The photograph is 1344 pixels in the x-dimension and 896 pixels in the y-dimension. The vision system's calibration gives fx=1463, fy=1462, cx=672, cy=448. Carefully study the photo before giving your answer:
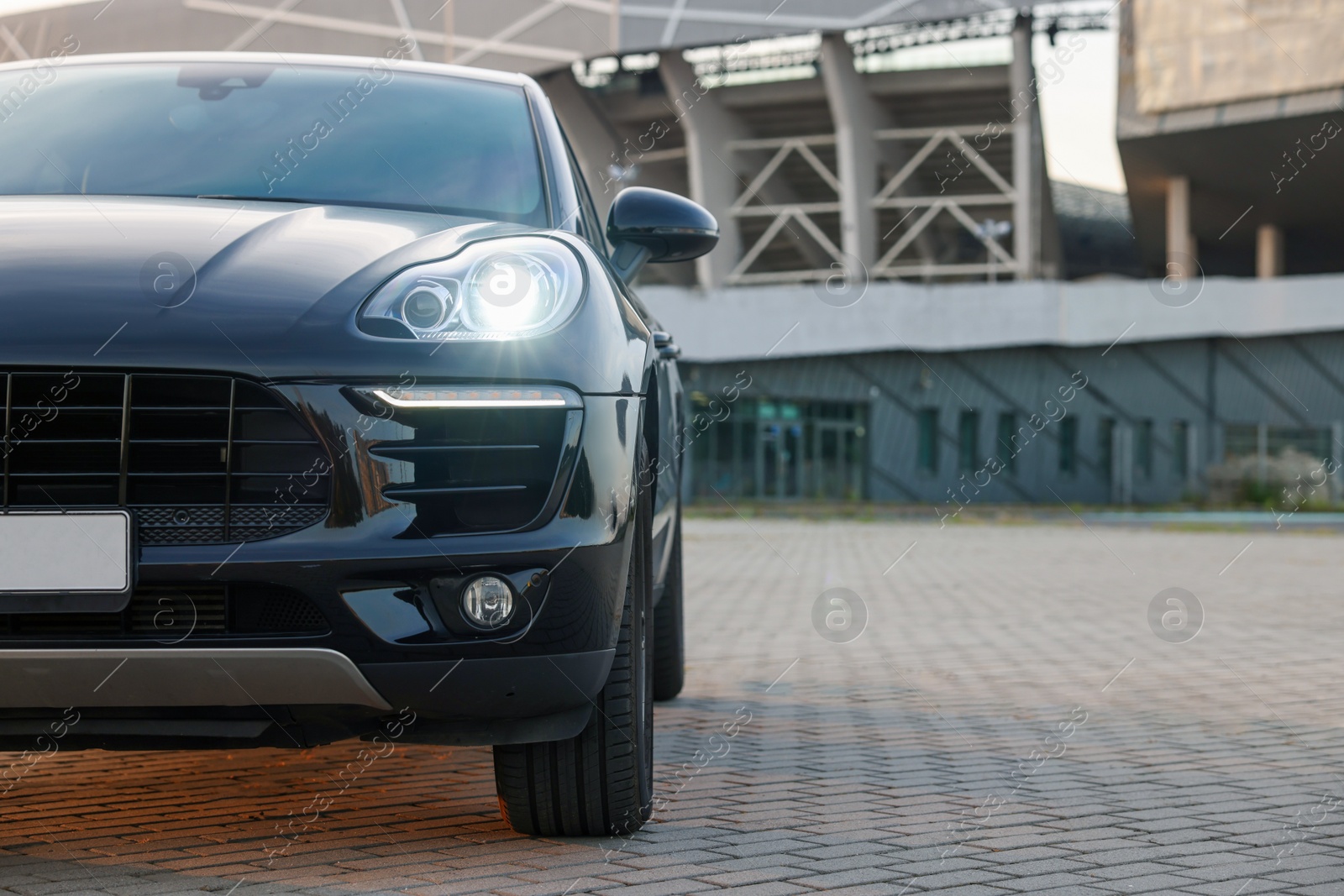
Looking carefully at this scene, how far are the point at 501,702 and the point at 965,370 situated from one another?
125 ft

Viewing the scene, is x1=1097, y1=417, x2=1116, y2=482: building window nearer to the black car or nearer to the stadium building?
the stadium building

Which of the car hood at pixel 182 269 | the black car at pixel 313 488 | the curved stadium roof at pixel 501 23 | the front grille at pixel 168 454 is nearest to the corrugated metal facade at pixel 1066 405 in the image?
the curved stadium roof at pixel 501 23

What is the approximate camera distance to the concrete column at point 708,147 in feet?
144

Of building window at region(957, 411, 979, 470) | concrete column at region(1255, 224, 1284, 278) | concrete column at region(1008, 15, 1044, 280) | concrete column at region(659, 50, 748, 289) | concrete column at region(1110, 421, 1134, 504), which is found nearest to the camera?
building window at region(957, 411, 979, 470)

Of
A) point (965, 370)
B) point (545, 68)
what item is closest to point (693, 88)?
point (545, 68)

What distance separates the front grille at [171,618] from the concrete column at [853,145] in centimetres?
4195

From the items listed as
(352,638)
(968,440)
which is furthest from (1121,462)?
(352,638)

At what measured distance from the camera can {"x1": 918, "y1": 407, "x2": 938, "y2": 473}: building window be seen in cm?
4034

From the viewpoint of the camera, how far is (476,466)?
8.55 feet

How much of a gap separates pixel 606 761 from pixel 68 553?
1.18m

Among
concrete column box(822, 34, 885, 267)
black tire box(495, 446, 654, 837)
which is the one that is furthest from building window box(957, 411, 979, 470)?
black tire box(495, 446, 654, 837)

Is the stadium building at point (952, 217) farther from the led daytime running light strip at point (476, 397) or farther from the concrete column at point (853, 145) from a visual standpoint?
the led daytime running light strip at point (476, 397)

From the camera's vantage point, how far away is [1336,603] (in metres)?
10.9

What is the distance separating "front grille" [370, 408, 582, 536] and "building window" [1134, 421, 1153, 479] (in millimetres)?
41860
